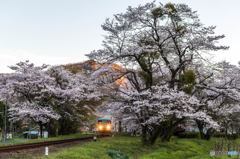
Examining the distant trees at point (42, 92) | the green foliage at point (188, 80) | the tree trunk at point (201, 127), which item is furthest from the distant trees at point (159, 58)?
the tree trunk at point (201, 127)

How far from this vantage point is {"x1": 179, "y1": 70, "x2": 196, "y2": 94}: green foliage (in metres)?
33.0

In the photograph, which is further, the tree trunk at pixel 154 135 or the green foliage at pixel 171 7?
the tree trunk at pixel 154 135

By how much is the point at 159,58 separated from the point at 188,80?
3.81m

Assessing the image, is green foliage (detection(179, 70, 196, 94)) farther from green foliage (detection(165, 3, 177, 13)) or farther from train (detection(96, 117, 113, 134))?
train (detection(96, 117, 113, 134))

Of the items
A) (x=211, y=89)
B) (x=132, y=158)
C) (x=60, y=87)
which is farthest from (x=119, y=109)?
(x=60, y=87)

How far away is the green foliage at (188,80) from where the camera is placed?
3303 cm

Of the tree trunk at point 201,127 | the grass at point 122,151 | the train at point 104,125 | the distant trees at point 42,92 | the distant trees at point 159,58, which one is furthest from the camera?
the train at point 104,125

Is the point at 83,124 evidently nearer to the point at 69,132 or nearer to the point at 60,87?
the point at 69,132

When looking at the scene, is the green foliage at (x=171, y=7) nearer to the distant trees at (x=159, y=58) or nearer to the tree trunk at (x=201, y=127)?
the distant trees at (x=159, y=58)

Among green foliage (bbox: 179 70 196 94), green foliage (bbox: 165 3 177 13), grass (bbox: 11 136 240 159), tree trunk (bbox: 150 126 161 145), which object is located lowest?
grass (bbox: 11 136 240 159)

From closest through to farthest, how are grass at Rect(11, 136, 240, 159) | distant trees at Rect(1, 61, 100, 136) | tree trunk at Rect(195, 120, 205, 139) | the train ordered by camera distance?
1. grass at Rect(11, 136, 240, 159)
2. distant trees at Rect(1, 61, 100, 136)
3. tree trunk at Rect(195, 120, 205, 139)
4. the train

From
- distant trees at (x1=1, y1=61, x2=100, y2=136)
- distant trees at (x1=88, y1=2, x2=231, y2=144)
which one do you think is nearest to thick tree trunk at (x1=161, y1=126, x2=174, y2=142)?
distant trees at (x1=88, y1=2, x2=231, y2=144)

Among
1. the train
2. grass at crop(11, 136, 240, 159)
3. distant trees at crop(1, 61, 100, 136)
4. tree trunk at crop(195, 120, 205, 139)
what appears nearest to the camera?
grass at crop(11, 136, 240, 159)

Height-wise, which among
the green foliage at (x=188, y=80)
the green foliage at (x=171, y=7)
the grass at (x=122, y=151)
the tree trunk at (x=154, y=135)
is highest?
the green foliage at (x=171, y=7)
